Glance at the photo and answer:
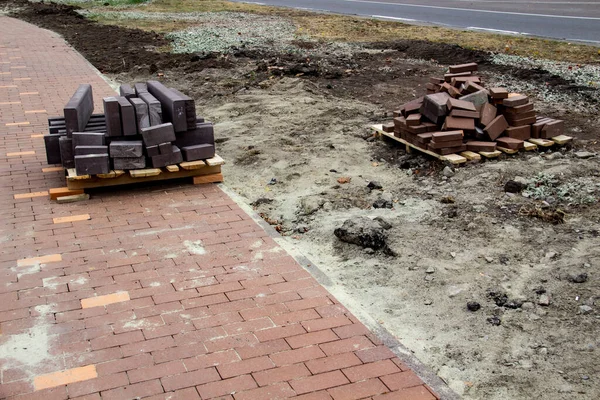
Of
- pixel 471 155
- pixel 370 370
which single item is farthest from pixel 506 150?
pixel 370 370

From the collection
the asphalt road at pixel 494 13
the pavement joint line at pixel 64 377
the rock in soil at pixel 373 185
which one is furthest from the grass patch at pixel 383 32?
the pavement joint line at pixel 64 377

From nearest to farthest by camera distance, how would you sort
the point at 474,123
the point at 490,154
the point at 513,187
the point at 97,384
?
1. the point at 97,384
2. the point at 513,187
3. the point at 490,154
4. the point at 474,123

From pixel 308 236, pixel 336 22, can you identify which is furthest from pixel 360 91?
pixel 336 22

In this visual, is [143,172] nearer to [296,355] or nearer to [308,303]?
[308,303]

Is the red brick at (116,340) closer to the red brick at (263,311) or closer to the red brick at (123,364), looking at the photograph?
the red brick at (123,364)

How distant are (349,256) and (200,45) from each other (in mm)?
13030

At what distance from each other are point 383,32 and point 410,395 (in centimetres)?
1634

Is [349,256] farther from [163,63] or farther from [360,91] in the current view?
[163,63]

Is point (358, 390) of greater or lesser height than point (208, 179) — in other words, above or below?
below

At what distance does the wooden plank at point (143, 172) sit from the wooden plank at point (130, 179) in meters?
0.10

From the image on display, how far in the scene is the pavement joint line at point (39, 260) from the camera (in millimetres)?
5742

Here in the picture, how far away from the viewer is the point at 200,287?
17.4 ft

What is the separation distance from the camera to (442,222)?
6.44 m

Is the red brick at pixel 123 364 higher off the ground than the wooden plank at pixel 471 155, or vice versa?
the wooden plank at pixel 471 155
